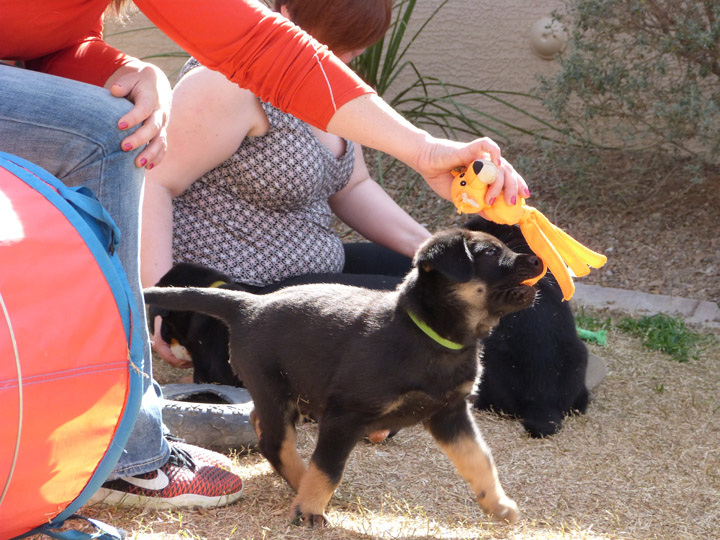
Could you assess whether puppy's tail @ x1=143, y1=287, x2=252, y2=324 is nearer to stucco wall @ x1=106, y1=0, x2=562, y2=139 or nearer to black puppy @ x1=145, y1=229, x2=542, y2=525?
black puppy @ x1=145, y1=229, x2=542, y2=525

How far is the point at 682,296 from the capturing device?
18.3 feet

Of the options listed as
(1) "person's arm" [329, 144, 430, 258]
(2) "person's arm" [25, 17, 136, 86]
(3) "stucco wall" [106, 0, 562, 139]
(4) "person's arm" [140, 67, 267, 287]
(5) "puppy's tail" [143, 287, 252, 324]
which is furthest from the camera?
(3) "stucco wall" [106, 0, 562, 139]

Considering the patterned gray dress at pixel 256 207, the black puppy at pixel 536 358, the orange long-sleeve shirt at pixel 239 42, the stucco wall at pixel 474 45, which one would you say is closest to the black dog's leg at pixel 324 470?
the orange long-sleeve shirt at pixel 239 42

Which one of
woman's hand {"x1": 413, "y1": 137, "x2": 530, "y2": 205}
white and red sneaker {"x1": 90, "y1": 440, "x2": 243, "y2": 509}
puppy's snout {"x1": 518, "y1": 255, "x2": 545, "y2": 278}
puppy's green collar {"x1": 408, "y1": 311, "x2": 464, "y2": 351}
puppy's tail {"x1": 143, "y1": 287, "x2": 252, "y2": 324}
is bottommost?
white and red sneaker {"x1": 90, "y1": 440, "x2": 243, "y2": 509}

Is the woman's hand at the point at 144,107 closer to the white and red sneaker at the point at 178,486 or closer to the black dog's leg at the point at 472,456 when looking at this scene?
the white and red sneaker at the point at 178,486

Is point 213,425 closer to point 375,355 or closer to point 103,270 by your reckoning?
point 375,355

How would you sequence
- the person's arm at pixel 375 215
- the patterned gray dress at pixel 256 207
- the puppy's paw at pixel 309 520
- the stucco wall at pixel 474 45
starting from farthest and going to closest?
the stucco wall at pixel 474 45 < the person's arm at pixel 375 215 < the patterned gray dress at pixel 256 207 < the puppy's paw at pixel 309 520

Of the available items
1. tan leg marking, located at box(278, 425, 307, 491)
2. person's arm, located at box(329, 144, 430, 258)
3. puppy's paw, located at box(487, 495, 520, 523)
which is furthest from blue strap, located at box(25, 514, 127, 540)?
person's arm, located at box(329, 144, 430, 258)

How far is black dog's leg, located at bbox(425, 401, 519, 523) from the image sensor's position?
2.42m

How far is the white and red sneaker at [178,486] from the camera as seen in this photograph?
2.33m

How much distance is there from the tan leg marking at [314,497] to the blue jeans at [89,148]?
445 millimetres

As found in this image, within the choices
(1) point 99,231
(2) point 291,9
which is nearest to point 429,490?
(1) point 99,231

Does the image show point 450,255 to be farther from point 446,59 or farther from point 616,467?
point 446,59

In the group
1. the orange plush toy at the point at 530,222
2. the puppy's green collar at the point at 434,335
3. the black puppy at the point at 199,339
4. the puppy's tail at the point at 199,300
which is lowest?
the black puppy at the point at 199,339
